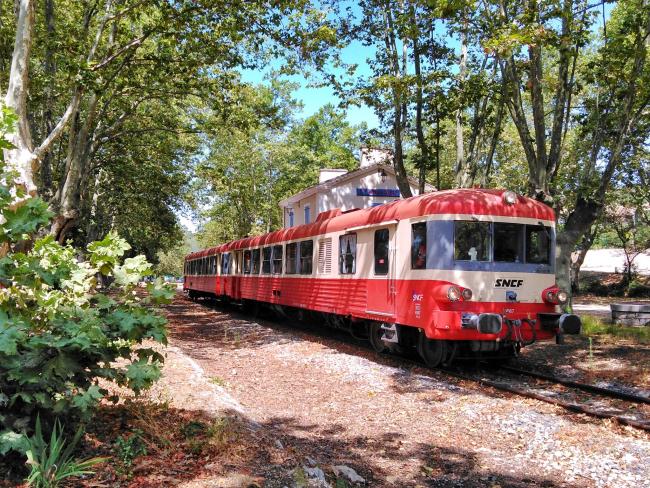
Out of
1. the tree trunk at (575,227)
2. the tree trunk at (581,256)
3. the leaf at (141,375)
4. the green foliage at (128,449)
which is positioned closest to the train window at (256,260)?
the tree trunk at (575,227)

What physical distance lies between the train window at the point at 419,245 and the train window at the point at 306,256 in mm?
4697

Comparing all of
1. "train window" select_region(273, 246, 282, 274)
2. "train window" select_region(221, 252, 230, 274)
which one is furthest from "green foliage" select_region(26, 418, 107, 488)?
"train window" select_region(221, 252, 230, 274)

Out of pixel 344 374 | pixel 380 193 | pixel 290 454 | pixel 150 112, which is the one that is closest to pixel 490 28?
pixel 344 374

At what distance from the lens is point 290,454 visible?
475 centimetres

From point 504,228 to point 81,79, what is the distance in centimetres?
845

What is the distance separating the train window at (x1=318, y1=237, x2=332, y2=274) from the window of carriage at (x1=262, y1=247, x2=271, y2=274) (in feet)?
14.1

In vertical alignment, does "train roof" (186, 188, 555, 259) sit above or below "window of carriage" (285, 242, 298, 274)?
above

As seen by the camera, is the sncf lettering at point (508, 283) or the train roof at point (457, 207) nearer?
the sncf lettering at point (508, 283)

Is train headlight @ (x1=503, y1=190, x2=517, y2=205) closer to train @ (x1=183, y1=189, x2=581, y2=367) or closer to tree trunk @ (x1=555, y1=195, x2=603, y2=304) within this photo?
train @ (x1=183, y1=189, x2=581, y2=367)

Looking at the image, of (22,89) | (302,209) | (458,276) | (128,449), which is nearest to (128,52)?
(22,89)

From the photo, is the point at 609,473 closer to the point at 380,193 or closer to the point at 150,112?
the point at 150,112

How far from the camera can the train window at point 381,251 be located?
Result: 9977mm

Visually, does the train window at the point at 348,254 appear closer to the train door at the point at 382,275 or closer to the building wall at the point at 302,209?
the train door at the point at 382,275

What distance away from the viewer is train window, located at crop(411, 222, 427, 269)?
884cm
